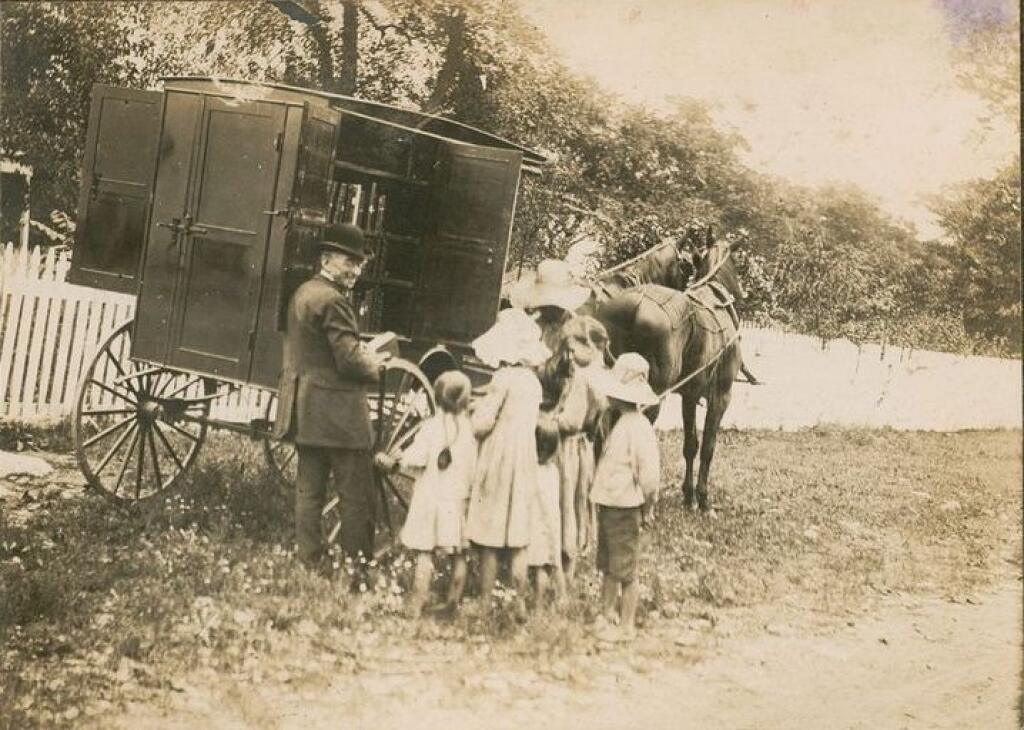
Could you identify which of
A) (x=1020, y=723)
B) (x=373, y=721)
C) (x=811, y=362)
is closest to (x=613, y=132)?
(x=811, y=362)

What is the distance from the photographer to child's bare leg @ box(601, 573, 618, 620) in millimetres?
3258

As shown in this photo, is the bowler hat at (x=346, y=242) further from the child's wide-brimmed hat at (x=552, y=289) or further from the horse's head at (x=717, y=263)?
the horse's head at (x=717, y=263)

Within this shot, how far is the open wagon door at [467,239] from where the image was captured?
3502mm

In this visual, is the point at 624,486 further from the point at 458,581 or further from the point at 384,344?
the point at 384,344

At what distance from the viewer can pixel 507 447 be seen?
3457 mm

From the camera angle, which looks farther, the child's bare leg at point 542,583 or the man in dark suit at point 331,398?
the man in dark suit at point 331,398

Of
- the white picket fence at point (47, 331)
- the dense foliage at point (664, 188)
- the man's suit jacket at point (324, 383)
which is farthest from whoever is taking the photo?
the white picket fence at point (47, 331)

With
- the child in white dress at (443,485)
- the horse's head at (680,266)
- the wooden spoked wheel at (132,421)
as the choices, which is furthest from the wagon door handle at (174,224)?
the horse's head at (680,266)

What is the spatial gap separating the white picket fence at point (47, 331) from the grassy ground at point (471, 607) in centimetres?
63

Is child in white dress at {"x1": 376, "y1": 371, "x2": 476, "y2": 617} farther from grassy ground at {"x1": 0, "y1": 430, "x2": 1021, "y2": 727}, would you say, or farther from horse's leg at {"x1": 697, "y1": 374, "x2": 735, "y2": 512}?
horse's leg at {"x1": 697, "y1": 374, "x2": 735, "y2": 512}

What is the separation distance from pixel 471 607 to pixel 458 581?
0.11 meters

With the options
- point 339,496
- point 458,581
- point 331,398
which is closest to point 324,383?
point 331,398

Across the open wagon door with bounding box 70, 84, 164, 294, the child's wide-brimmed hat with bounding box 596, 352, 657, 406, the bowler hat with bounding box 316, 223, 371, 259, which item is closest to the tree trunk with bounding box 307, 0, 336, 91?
the bowler hat with bounding box 316, 223, 371, 259

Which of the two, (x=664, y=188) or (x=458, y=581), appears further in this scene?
(x=458, y=581)
